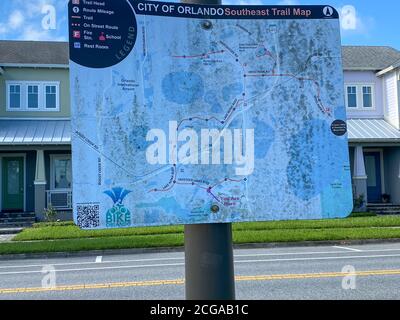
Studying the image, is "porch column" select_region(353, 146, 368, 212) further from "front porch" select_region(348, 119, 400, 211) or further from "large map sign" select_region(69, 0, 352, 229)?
"large map sign" select_region(69, 0, 352, 229)

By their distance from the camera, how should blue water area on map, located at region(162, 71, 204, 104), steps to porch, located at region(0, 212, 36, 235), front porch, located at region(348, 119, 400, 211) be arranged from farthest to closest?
1. front porch, located at region(348, 119, 400, 211)
2. steps to porch, located at region(0, 212, 36, 235)
3. blue water area on map, located at region(162, 71, 204, 104)

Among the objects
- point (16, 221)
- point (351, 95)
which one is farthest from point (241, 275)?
point (351, 95)

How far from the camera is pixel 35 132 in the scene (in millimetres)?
21594

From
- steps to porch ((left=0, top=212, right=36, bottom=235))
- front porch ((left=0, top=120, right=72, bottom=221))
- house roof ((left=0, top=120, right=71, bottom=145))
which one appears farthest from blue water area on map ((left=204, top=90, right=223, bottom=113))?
front porch ((left=0, top=120, right=72, bottom=221))

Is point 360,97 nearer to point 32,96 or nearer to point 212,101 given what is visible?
point 32,96

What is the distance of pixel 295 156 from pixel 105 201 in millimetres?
908

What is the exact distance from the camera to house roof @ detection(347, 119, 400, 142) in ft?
76.5

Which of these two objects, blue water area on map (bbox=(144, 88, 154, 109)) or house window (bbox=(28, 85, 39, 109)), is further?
house window (bbox=(28, 85, 39, 109))

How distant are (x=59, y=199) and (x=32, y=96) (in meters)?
5.01

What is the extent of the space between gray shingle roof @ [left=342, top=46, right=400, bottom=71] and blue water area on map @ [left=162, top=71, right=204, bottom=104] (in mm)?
24318

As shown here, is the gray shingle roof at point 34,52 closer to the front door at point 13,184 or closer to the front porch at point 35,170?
the front porch at point 35,170

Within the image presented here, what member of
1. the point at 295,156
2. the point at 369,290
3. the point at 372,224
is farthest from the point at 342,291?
the point at 372,224

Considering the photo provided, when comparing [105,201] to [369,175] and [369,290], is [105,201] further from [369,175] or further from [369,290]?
[369,175]
